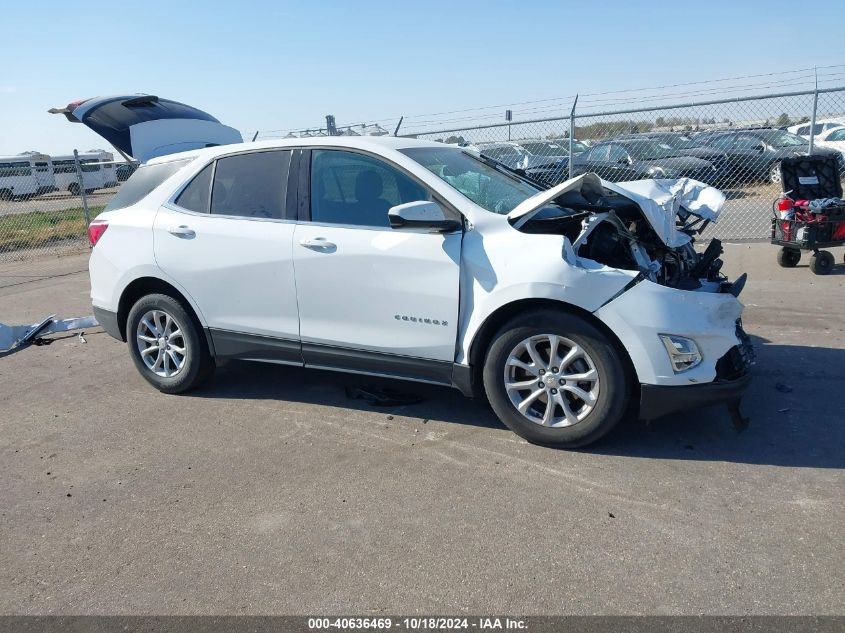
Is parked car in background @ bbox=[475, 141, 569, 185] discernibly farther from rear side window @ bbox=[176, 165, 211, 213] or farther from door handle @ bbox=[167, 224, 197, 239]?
door handle @ bbox=[167, 224, 197, 239]

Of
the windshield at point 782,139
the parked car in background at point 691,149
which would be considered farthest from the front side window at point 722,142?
the windshield at point 782,139

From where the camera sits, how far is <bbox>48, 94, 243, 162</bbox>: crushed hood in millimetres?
8906

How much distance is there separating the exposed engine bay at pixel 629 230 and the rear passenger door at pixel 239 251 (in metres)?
1.65

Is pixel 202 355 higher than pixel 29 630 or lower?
higher

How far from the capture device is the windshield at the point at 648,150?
13.9 m

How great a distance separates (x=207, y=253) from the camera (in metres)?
4.89

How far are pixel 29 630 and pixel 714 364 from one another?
3445 millimetres

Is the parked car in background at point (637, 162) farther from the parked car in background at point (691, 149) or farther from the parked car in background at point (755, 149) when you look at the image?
the parked car in background at point (755, 149)

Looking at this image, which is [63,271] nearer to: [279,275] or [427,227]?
[279,275]

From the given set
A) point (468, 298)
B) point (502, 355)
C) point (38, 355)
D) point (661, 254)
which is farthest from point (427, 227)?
point (38, 355)

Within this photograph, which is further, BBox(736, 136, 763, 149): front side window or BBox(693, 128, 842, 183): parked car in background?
BBox(736, 136, 763, 149): front side window

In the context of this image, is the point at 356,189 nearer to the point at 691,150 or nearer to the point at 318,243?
the point at 318,243

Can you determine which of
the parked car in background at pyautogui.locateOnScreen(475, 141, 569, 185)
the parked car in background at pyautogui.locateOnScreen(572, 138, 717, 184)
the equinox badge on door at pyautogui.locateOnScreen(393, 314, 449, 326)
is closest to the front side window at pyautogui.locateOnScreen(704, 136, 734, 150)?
the parked car in background at pyautogui.locateOnScreen(572, 138, 717, 184)

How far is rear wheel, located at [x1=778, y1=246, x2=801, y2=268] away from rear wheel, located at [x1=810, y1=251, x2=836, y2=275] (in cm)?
44
